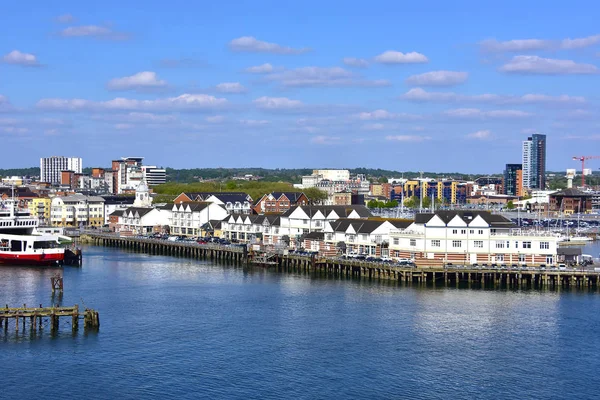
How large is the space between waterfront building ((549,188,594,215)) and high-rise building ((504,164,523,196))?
45.8m

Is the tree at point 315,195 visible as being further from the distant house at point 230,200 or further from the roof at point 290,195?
the distant house at point 230,200

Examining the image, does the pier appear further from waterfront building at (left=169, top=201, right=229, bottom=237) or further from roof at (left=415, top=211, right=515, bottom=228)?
waterfront building at (left=169, top=201, right=229, bottom=237)

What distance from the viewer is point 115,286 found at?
43406 millimetres

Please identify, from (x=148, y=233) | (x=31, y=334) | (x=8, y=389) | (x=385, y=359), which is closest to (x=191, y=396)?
(x=8, y=389)

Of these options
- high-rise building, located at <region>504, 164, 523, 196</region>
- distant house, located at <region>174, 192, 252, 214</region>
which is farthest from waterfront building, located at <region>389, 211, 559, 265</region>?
high-rise building, located at <region>504, 164, 523, 196</region>

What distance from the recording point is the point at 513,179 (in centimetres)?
17388

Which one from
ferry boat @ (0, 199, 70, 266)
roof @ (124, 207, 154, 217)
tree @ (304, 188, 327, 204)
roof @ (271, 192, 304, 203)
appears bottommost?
ferry boat @ (0, 199, 70, 266)

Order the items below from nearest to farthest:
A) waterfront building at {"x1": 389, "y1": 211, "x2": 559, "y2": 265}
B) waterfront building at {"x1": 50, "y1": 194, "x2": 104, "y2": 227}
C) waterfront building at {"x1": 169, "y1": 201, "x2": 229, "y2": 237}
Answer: waterfront building at {"x1": 389, "y1": 211, "x2": 559, "y2": 265}, waterfront building at {"x1": 169, "y1": 201, "x2": 229, "y2": 237}, waterfront building at {"x1": 50, "y1": 194, "x2": 104, "y2": 227}

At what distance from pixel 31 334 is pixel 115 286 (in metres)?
12.7

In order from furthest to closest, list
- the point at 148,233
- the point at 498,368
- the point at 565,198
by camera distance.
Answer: the point at 565,198 → the point at 148,233 → the point at 498,368

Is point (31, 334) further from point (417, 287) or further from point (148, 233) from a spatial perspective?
point (148, 233)

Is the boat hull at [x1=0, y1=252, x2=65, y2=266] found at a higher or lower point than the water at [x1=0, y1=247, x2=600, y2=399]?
higher

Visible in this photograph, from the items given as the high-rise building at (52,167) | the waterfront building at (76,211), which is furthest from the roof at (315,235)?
the high-rise building at (52,167)

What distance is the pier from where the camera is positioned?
31062 millimetres
